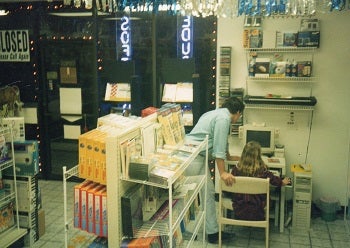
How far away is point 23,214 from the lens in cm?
452

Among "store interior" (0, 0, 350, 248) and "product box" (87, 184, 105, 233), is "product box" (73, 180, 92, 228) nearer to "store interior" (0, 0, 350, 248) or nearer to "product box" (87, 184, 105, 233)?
"product box" (87, 184, 105, 233)

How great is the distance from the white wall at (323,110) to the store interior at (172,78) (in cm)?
1

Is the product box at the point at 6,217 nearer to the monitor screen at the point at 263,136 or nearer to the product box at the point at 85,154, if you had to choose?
the product box at the point at 85,154

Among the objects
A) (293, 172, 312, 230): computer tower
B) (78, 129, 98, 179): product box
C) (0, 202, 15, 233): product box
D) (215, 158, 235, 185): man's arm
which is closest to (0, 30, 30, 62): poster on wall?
(0, 202, 15, 233): product box

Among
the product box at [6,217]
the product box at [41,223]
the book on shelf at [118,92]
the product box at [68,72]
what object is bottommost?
the product box at [41,223]

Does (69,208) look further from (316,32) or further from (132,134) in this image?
(316,32)

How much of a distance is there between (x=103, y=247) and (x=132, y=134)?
842 millimetres

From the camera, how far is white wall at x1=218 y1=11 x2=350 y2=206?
5.22 metres

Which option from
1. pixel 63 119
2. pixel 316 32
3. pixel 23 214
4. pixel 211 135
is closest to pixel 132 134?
pixel 211 135

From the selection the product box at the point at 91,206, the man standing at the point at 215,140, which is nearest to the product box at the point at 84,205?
the product box at the point at 91,206

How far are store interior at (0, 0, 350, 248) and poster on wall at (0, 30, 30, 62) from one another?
0.02 meters

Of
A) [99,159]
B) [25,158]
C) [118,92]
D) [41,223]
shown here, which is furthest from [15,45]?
[99,159]

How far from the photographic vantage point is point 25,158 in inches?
171

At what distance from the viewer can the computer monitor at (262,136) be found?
5.26 meters
